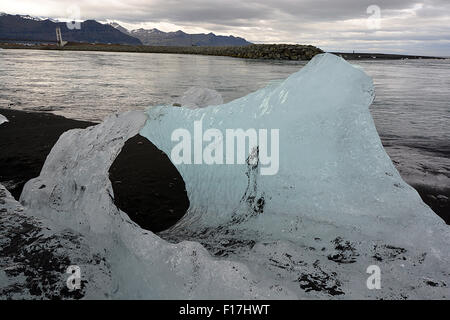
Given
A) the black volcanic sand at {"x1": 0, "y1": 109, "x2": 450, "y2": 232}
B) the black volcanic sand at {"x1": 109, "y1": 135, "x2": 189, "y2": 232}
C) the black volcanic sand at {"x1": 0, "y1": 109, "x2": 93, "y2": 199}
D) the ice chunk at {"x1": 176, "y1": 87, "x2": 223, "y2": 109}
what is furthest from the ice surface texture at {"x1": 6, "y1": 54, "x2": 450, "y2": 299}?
the ice chunk at {"x1": 176, "y1": 87, "x2": 223, "y2": 109}

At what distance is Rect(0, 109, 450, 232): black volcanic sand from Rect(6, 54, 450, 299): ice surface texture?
0.41 metres

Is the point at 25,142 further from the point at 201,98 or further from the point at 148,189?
the point at 201,98

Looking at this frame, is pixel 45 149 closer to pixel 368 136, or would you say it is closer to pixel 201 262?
pixel 201 262

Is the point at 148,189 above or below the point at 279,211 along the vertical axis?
below

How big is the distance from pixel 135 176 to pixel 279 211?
235 cm

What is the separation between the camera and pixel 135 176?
440cm

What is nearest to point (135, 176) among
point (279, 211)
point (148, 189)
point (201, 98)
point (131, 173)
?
point (131, 173)

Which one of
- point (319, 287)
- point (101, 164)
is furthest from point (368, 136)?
point (101, 164)

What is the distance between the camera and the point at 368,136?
2.87 meters

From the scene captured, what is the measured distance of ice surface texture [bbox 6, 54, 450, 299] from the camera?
2.16 m

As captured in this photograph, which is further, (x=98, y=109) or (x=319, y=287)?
(x=98, y=109)

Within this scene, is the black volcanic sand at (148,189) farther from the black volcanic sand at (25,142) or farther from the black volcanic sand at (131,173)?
the black volcanic sand at (25,142)

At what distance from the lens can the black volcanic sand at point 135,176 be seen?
3487 millimetres

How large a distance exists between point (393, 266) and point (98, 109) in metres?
8.70
